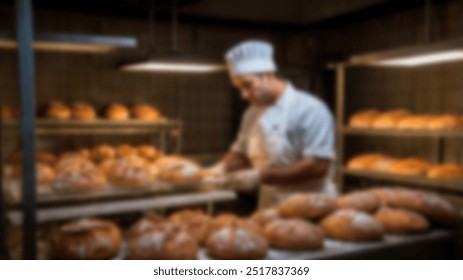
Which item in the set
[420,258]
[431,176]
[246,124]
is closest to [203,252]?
[420,258]

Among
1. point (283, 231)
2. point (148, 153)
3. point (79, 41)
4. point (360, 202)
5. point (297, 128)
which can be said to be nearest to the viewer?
point (283, 231)

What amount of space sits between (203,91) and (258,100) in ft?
7.08

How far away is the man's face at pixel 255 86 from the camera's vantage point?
2.17m

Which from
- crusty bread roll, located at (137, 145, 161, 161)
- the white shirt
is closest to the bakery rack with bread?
the white shirt

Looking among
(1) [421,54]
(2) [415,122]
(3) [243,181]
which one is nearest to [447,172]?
(2) [415,122]

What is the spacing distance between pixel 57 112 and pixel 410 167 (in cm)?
247

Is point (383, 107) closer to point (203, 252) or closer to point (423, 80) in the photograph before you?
point (423, 80)

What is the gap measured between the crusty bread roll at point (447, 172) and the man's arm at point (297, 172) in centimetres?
140

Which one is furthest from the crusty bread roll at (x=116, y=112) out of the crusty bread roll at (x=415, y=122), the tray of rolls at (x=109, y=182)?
the crusty bread roll at (x=415, y=122)

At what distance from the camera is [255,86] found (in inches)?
86.3

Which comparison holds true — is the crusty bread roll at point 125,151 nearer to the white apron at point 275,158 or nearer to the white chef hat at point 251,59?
the white apron at point 275,158

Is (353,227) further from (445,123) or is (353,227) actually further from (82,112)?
(82,112)
